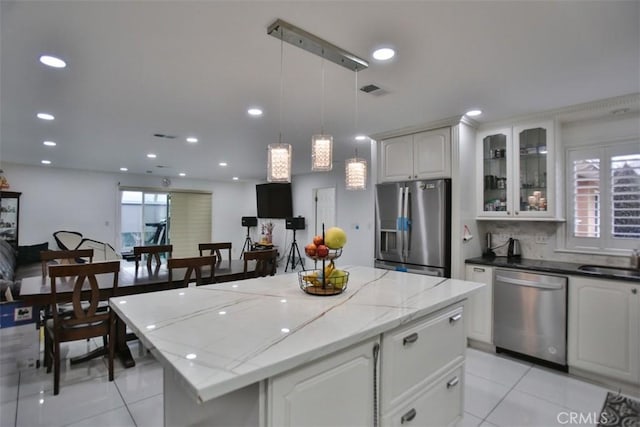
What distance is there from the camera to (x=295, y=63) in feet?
7.34

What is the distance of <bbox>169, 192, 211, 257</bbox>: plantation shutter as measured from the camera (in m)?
8.90

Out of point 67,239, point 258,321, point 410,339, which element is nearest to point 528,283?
point 410,339

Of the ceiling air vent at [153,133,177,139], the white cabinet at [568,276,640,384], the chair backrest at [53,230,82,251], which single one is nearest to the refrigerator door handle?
the white cabinet at [568,276,640,384]

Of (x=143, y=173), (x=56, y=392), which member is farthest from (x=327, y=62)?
(x=143, y=173)

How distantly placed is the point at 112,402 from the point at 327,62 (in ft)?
9.34

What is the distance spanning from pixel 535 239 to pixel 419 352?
2736 mm

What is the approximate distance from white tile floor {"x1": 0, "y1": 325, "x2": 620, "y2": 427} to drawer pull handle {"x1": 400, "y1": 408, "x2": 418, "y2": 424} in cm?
91

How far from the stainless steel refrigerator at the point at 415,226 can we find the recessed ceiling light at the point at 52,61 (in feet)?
10.2

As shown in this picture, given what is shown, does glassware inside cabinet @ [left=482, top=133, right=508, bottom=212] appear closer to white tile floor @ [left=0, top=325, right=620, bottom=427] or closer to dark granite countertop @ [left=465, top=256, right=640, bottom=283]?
dark granite countertop @ [left=465, top=256, right=640, bottom=283]

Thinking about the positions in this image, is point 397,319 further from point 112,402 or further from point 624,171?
point 624,171

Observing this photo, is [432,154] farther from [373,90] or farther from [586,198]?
[586,198]

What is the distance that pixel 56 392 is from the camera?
2471mm

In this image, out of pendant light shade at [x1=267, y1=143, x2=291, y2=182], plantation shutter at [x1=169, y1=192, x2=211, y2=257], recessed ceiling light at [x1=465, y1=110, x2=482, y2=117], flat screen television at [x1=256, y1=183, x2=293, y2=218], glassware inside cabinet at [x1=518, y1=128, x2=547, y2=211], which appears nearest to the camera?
pendant light shade at [x1=267, y1=143, x2=291, y2=182]

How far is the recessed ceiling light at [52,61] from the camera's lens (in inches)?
83.9
